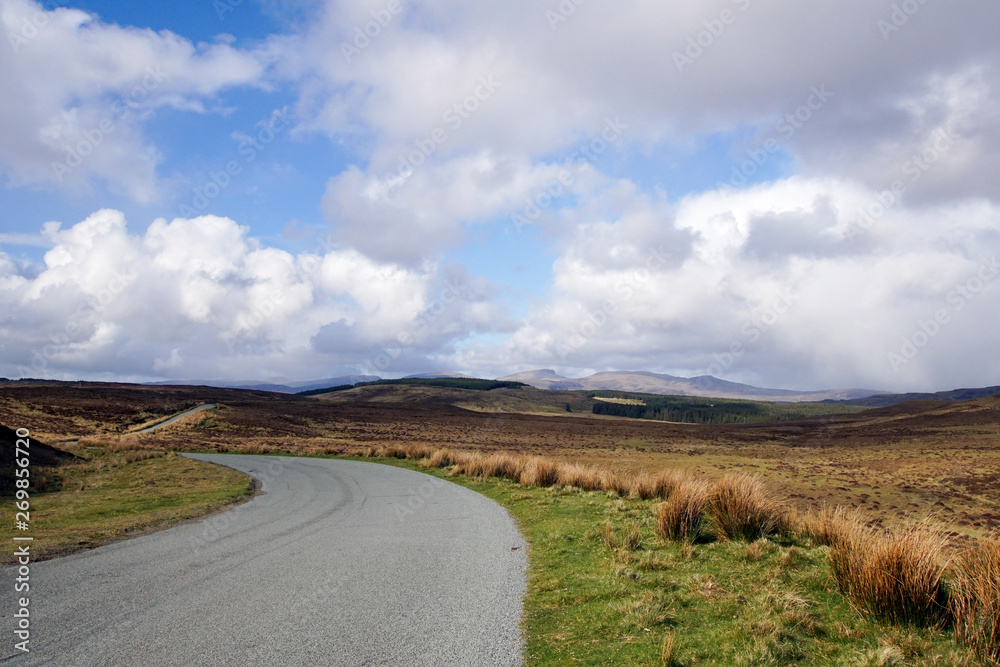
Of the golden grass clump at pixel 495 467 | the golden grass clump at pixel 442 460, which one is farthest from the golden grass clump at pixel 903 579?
the golden grass clump at pixel 442 460

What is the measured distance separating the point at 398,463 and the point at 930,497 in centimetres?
2701

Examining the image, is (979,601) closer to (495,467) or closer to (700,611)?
(700,611)

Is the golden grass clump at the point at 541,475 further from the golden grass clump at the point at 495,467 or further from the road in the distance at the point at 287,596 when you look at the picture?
the road in the distance at the point at 287,596

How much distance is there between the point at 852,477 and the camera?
30922 millimetres

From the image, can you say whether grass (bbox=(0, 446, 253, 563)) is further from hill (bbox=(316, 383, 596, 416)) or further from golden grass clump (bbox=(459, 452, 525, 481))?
hill (bbox=(316, 383, 596, 416))

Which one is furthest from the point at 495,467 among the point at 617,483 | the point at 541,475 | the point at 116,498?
the point at 116,498

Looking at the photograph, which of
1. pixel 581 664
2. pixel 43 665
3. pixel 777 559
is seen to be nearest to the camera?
pixel 43 665

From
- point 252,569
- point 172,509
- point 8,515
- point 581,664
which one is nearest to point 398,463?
point 172,509

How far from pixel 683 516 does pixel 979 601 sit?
5.63 metres

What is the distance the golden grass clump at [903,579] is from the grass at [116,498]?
1293 centimetres

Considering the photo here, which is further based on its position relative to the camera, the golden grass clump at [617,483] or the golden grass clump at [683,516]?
the golden grass clump at [617,483]

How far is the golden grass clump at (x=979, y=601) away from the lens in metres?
5.17

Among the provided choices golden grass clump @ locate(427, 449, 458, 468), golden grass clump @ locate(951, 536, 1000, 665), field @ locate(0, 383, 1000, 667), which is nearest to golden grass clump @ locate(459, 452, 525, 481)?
field @ locate(0, 383, 1000, 667)

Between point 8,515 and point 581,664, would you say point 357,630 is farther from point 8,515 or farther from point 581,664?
point 8,515
